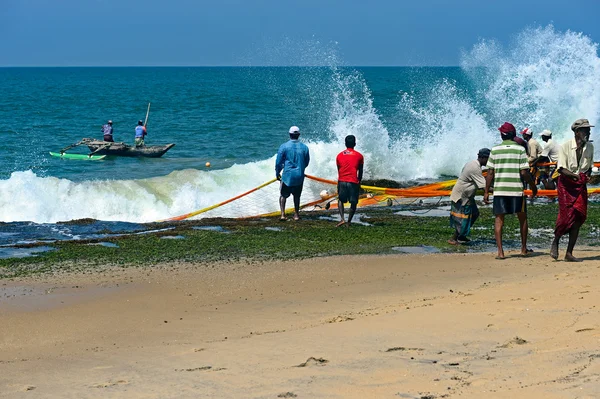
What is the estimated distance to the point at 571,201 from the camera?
936cm

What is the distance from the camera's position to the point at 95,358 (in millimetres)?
6352

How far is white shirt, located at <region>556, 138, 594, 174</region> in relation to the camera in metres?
9.20

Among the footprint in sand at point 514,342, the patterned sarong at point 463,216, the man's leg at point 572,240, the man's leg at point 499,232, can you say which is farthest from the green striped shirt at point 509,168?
the footprint in sand at point 514,342

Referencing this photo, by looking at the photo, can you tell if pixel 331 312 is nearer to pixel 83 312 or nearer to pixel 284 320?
pixel 284 320

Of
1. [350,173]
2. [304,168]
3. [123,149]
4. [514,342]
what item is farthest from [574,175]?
[123,149]

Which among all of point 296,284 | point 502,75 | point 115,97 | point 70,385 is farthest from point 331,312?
point 115,97

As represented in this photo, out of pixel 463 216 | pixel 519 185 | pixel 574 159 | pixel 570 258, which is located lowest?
pixel 570 258

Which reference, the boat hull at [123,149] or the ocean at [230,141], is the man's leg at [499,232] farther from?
the boat hull at [123,149]

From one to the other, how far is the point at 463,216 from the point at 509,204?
1.41 metres

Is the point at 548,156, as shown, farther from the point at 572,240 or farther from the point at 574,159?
the point at 574,159

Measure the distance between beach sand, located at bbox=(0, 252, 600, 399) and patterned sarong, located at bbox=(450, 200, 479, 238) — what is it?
118 cm

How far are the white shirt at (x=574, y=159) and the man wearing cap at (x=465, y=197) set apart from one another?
5.48ft

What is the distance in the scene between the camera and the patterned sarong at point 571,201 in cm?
929

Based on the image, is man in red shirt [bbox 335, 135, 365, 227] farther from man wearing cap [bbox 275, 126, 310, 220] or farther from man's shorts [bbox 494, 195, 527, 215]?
man's shorts [bbox 494, 195, 527, 215]
